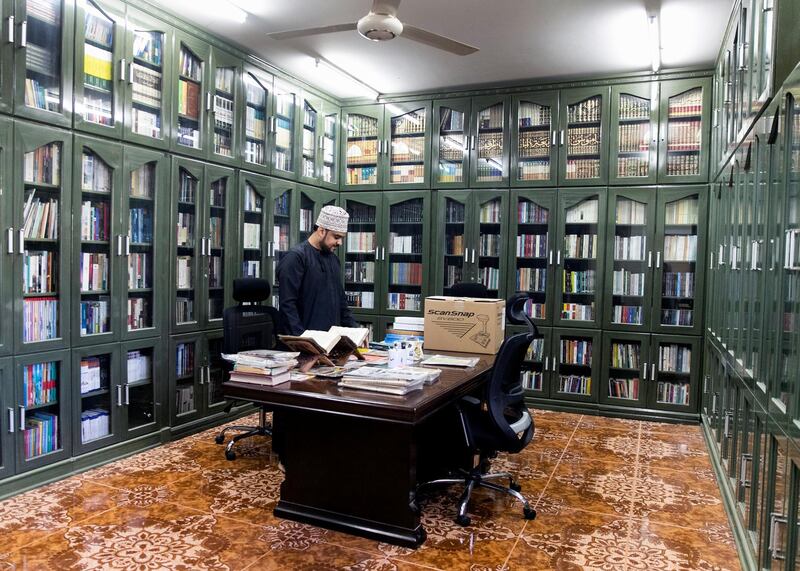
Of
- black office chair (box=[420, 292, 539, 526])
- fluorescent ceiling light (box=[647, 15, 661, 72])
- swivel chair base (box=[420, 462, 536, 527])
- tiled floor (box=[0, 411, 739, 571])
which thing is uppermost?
fluorescent ceiling light (box=[647, 15, 661, 72])

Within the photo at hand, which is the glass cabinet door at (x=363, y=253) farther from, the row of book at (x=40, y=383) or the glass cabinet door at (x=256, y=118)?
the row of book at (x=40, y=383)

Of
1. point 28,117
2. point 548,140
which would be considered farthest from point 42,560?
point 548,140

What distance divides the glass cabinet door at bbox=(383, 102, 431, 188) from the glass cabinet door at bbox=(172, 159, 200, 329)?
2.38 metres

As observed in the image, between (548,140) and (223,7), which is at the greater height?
(223,7)

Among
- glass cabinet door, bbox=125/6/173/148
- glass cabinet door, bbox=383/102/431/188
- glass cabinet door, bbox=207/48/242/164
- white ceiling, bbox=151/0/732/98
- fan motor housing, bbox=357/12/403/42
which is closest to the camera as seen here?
fan motor housing, bbox=357/12/403/42

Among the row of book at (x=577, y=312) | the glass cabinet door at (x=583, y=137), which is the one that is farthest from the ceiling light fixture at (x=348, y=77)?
the row of book at (x=577, y=312)

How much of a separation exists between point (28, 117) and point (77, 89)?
404 mm

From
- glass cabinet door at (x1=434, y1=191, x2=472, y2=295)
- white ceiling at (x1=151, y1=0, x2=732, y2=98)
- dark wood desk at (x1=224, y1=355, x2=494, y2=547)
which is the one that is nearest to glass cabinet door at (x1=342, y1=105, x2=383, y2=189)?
white ceiling at (x1=151, y1=0, x2=732, y2=98)

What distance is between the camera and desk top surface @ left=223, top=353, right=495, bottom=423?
103 inches

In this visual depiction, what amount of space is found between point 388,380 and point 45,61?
9.40 feet

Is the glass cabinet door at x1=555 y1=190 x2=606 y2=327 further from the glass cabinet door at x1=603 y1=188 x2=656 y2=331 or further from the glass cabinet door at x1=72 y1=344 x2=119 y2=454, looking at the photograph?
the glass cabinet door at x1=72 y1=344 x2=119 y2=454

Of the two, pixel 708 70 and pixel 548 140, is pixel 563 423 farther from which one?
pixel 708 70

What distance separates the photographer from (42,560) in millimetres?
2732

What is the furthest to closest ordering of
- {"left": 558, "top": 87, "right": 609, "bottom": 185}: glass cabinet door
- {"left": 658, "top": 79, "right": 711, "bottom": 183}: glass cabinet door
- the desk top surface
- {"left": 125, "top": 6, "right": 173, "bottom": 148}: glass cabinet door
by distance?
{"left": 558, "top": 87, "right": 609, "bottom": 185}: glass cabinet door
{"left": 658, "top": 79, "right": 711, "bottom": 183}: glass cabinet door
{"left": 125, "top": 6, "right": 173, "bottom": 148}: glass cabinet door
the desk top surface
